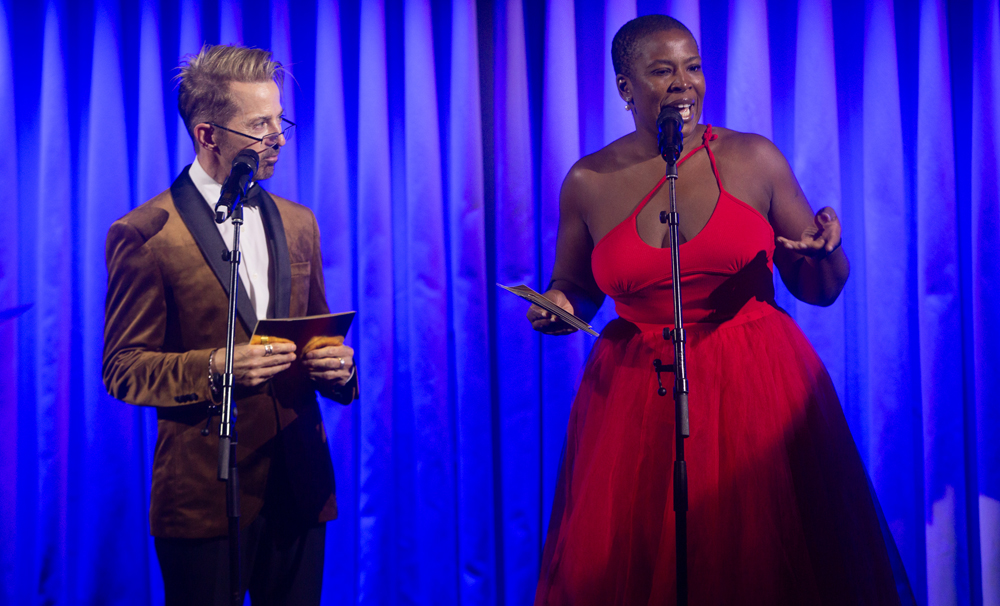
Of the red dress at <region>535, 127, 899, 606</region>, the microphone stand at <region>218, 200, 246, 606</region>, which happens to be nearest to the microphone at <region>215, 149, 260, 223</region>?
the microphone stand at <region>218, 200, 246, 606</region>

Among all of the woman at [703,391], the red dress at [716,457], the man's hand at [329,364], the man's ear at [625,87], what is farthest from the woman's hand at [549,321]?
the man's ear at [625,87]

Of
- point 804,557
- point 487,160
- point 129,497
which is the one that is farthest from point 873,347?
point 129,497

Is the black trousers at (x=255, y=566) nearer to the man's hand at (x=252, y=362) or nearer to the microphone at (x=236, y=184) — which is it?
the man's hand at (x=252, y=362)

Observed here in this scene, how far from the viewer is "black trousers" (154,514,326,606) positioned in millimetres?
1540

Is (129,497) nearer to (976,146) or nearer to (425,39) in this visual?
(425,39)

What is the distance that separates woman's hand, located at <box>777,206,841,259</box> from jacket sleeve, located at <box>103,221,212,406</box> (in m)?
1.31

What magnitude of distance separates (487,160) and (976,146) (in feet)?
5.51

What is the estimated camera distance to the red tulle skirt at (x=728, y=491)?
138cm

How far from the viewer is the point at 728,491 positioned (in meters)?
1.44

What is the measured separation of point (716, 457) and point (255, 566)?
111 centimetres

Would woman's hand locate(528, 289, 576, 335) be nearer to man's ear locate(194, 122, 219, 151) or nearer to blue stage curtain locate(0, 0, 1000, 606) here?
blue stage curtain locate(0, 0, 1000, 606)

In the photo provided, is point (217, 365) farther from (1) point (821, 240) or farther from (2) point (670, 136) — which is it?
(1) point (821, 240)

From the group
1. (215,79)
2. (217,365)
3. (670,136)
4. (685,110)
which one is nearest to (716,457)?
(670,136)

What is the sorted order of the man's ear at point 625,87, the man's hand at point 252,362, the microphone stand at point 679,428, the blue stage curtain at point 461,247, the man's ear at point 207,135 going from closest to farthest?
the microphone stand at point 679,428 < the man's hand at point 252,362 < the man's ear at point 207,135 < the man's ear at point 625,87 < the blue stage curtain at point 461,247
